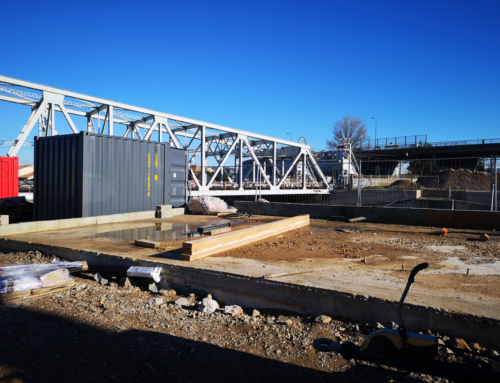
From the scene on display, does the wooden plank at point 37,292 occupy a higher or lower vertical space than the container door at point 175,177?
lower

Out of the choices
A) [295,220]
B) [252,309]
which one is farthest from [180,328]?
[295,220]

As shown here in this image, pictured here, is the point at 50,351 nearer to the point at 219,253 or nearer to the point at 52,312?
the point at 52,312

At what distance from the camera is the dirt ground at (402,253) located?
15.7 feet

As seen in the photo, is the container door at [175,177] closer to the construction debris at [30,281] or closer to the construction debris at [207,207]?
the construction debris at [207,207]

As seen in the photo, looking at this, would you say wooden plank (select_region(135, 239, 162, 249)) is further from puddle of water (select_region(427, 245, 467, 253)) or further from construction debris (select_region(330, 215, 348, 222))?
construction debris (select_region(330, 215, 348, 222))

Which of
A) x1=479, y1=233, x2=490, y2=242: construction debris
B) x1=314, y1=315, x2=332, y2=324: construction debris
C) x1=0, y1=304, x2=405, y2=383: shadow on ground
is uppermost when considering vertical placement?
x1=479, y1=233, x2=490, y2=242: construction debris

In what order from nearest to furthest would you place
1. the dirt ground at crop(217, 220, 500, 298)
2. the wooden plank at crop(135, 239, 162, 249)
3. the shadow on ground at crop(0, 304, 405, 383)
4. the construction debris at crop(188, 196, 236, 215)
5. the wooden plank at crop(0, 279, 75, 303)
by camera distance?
the shadow on ground at crop(0, 304, 405, 383) → the wooden plank at crop(0, 279, 75, 303) → the dirt ground at crop(217, 220, 500, 298) → the wooden plank at crop(135, 239, 162, 249) → the construction debris at crop(188, 196, 236, 215)

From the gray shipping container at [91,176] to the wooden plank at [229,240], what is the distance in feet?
19.4

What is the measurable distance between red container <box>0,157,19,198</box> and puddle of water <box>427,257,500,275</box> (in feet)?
52.6

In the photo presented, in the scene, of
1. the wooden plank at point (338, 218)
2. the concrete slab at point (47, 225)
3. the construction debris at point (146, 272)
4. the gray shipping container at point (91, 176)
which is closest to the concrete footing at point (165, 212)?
the gray shipping container at point (91, 176)

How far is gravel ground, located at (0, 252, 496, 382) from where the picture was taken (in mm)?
2896

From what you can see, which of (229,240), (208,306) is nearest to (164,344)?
(208,306)

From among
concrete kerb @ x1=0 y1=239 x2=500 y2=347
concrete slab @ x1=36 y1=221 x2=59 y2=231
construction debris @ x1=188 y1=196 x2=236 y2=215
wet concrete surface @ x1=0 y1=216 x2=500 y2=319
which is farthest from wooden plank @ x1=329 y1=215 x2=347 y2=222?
concrete slab @ x1=36 y1=221 x2=59 y2=231

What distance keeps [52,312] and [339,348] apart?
3.70m
